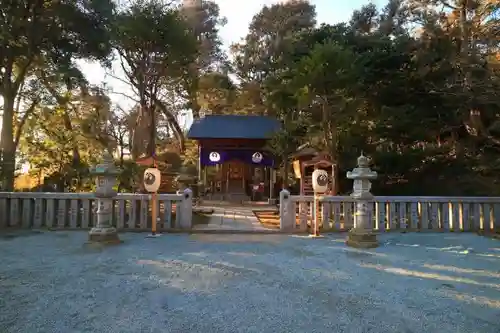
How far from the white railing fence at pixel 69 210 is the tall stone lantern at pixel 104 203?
104 centimetres

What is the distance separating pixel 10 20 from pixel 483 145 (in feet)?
50.0

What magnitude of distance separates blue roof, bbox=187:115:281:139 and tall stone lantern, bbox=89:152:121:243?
8.64 metres

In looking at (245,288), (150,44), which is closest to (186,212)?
(245,288)

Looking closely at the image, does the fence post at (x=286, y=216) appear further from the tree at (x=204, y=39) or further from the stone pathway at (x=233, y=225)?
the tree at (x=204, y=39)

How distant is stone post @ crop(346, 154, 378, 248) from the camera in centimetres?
538

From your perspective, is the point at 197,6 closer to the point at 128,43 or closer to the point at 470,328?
the point at 128,43

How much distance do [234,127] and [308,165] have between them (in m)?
5.37

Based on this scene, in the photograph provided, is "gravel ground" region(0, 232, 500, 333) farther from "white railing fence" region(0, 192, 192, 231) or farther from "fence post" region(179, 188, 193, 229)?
"fence post" region(179, 188, 193, 229)

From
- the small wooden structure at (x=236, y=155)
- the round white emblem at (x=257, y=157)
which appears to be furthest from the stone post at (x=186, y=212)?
the round white emblem at (x=257, y=157)

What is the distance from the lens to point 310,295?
3.14 m

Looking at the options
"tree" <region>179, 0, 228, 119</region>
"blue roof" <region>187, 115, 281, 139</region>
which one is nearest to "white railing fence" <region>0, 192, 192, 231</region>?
"blue roof" <region>187, 115, 281, 139</region>

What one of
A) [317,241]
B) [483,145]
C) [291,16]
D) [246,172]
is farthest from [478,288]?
[291,16]

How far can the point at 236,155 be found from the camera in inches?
576

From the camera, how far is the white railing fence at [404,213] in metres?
6.72
